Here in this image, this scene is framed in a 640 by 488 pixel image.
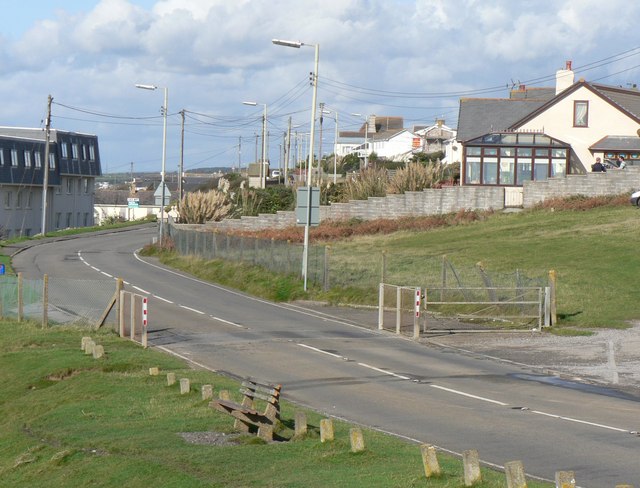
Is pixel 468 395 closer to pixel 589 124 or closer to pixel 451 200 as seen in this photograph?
pixel 451 200

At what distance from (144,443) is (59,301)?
18.7 meters

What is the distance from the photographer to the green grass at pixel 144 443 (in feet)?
39.6

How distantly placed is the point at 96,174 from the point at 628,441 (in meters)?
89.4

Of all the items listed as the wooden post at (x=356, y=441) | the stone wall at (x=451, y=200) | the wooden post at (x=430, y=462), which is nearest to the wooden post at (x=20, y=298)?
the wooden post at (x=356, y=441)

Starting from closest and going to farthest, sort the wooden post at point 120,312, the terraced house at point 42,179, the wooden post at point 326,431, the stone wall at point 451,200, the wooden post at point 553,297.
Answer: the wooden post at point 326,431 → the wooden post at point 120,312 → the wooden post at point 553,297 → the stone wall at point 451,200 → the terraced house at point 42,179

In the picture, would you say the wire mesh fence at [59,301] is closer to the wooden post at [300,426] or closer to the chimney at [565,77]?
the wooden post at [300,426]

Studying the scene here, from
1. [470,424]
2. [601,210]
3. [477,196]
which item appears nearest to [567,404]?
[470,424]

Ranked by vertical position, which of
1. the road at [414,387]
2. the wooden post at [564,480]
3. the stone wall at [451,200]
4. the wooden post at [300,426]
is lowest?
the road at [414,387]

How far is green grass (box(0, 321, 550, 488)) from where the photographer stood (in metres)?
12.1

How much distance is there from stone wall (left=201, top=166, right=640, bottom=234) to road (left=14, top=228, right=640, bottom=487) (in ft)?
73.9

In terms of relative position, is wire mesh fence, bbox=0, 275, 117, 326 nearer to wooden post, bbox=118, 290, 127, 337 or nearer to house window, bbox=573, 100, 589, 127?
wooden post, bbox=118, 290, 127, 337

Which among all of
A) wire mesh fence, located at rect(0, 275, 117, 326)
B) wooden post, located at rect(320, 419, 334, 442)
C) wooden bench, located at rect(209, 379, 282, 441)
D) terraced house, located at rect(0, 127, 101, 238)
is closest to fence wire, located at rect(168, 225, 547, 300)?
wire mesh fence, located at rect(0, 275, 117, 326)

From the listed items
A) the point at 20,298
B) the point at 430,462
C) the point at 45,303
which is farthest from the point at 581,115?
the point at 430,462

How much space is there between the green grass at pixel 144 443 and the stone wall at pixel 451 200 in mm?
34735
